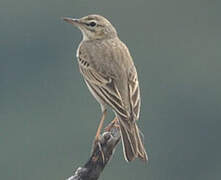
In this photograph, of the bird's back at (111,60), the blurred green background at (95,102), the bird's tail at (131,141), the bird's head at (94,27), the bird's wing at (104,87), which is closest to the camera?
the bird's tail at (131,141)

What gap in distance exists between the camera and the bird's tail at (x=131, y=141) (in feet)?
39.5

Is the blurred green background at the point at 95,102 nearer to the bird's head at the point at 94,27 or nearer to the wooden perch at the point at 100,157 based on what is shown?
the bird's head at the point at 94,27

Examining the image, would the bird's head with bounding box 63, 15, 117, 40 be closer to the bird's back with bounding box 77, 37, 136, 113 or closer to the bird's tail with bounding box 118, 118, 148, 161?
the bird's back with bounding box 77, 37, 136, 113

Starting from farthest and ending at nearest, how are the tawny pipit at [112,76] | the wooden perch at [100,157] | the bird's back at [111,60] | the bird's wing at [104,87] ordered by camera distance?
1. the bird's back at [111,60]
2. the bird's wing at [104,87]
3. the tawny pipit at [112,76]
4. the wooden perch at [100,157]

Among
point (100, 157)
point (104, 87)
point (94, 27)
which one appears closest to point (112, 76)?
point (104, 87)

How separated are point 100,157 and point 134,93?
1.70 metres

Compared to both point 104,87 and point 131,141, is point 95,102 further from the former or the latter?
point 131,141

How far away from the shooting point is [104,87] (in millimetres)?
13234

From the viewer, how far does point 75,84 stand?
79.6 m

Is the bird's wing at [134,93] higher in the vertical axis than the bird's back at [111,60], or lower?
lower

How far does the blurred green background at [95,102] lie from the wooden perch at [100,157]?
4400cm

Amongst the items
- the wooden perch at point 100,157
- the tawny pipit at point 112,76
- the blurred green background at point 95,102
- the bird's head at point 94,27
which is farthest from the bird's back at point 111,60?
the blurred green background at point 95,102

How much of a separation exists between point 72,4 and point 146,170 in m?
48.2

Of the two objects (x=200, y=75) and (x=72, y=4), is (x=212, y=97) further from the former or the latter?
(x=72, y=4)
